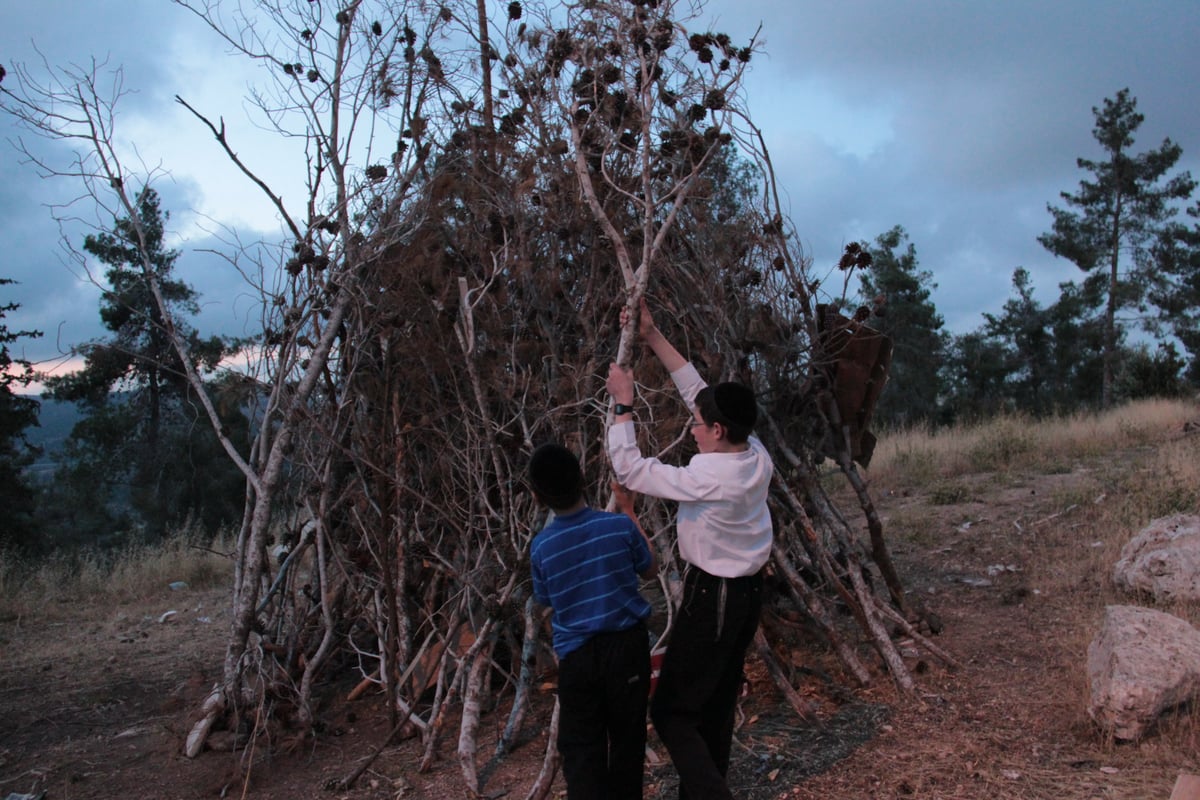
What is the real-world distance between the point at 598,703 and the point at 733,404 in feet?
3.70

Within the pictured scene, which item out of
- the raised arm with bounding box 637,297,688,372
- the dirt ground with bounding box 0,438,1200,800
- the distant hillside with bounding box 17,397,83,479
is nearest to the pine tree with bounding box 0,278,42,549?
the distant hillside with bounding box 17,397,83,479

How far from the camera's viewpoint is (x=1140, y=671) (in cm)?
406

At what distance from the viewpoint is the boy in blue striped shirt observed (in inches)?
116

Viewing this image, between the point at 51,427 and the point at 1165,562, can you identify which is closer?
the point at 1165,562

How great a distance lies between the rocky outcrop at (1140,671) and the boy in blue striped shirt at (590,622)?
2.46m

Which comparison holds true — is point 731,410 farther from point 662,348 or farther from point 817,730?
point 817,730

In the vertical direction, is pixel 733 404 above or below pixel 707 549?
above

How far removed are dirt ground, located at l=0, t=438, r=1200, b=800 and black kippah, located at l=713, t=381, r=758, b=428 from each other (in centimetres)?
181

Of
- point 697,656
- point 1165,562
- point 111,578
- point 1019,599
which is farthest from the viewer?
point 111,578

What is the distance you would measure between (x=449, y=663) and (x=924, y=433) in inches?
479

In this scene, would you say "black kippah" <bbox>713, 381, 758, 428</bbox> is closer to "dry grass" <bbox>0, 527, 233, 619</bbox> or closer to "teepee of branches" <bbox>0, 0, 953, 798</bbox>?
"teepee of branches" <bbox>0, 0, 953, 798</bbox>

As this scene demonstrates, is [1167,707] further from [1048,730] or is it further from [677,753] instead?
[677,753]

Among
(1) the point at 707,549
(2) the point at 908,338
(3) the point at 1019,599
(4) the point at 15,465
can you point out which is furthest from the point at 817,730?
(2) the point at 908,338

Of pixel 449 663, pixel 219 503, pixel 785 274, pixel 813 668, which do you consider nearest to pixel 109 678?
pixel 449 663
